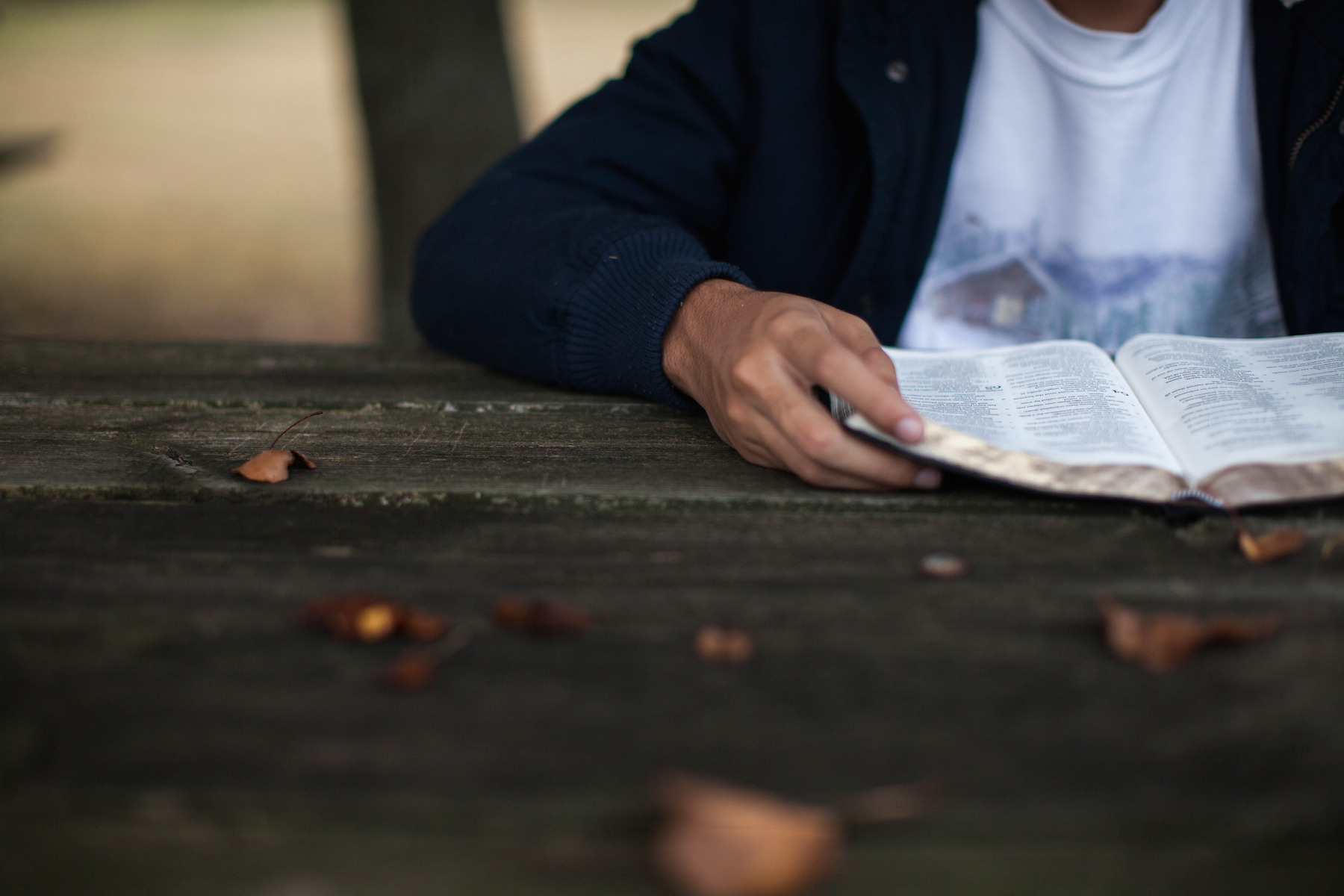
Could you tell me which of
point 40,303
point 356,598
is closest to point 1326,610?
point 356,598

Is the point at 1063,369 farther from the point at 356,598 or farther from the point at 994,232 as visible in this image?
the point at 356,598

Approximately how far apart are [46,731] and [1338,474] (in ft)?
3.45

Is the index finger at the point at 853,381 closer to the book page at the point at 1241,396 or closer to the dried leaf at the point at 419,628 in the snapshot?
the book page at the point at 1241,396

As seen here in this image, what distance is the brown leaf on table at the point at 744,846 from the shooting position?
46 centimetres

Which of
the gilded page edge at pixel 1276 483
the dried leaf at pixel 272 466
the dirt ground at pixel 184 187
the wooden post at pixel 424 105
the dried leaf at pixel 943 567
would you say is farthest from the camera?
the dirt ground at pixel 184 187

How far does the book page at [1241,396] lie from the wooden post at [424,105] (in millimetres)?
2000

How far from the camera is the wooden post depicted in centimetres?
259

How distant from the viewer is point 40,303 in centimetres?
544

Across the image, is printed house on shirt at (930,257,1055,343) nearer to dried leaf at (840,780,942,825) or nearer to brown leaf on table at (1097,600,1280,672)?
brown leaf on table at (1097,600,1280,672)

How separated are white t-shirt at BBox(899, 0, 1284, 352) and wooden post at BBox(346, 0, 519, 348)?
1498 mm

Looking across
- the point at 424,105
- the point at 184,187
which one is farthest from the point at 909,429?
the point at 184,187

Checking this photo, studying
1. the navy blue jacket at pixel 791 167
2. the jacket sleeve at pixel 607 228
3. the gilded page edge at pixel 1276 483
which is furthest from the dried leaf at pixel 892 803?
the navy blue jacket at pixel 791 167

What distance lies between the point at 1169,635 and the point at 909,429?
32 cm

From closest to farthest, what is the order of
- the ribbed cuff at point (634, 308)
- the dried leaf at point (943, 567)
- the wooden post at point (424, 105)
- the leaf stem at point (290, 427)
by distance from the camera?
the dried leaf at point (943, 567)
the leaf stem at point (290, 427)
the ribbed cuff at point (634, 308)
the wooden post at point (424, 105)
